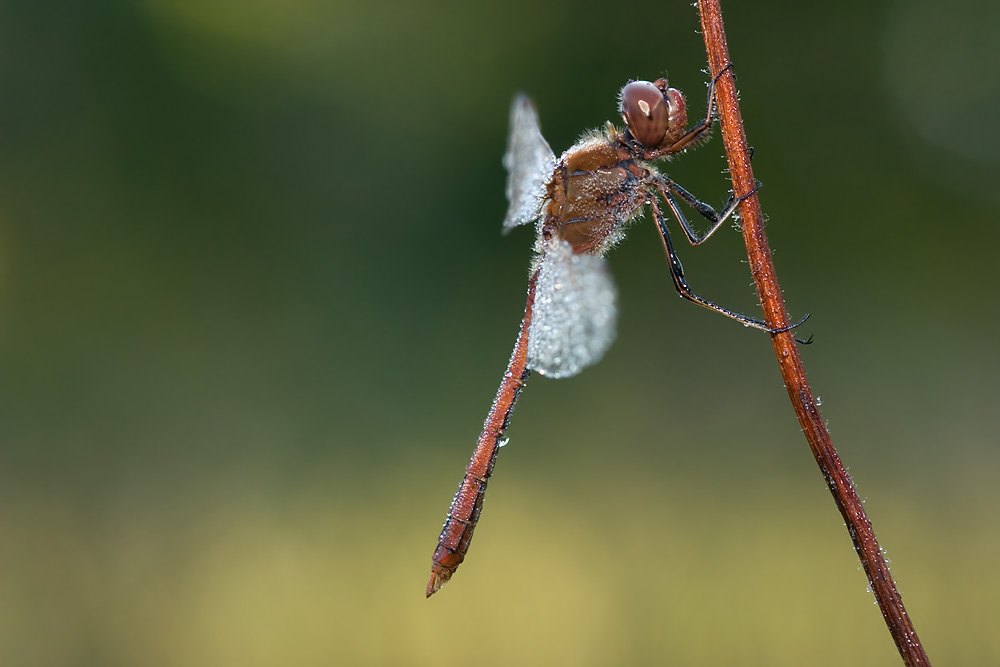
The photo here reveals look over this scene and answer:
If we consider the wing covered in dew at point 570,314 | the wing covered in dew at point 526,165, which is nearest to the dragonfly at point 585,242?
the wing covered in dew at point 570,314

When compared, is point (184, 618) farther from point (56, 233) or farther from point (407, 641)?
point (56, 233)

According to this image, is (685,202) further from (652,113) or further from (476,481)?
(476,481)

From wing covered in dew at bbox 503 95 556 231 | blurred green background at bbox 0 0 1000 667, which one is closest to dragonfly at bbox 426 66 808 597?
wing covered in dew at bbox 503 95 556 231

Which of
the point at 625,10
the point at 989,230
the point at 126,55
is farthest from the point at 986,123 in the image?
the point at 126,55

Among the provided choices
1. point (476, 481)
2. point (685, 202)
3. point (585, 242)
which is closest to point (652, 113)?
point (685, 202)

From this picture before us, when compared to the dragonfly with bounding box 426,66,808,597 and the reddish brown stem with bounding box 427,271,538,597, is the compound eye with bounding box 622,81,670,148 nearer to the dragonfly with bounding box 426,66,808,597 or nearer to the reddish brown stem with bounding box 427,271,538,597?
the dragonfly with bounding box 426,66,808,597

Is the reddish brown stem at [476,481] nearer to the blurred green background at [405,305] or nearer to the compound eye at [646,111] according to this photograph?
the compound eye at [646,111]
